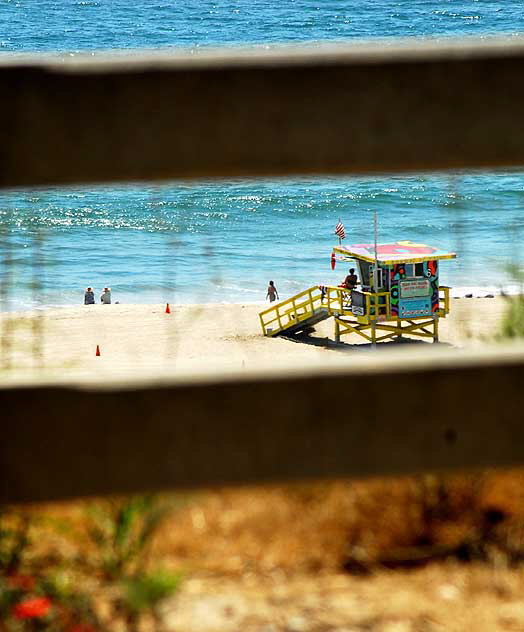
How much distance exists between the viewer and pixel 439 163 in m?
1.42

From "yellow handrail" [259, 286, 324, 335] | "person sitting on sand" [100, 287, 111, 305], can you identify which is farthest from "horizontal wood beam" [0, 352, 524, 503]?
"person sitting on sand" [100, 287, 111, 305]

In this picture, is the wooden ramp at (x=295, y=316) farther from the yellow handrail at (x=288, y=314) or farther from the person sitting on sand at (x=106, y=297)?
the person sitting on sand at (x=106, y=297)

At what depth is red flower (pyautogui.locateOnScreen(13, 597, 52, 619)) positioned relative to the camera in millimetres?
1662

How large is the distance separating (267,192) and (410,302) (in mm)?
25422

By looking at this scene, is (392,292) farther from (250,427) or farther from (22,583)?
(250,427)

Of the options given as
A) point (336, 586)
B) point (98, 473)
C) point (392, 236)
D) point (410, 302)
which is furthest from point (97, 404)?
point (392, 236)

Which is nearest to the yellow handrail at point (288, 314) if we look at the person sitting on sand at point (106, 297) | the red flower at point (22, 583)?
the person sitting on sand at point (106, 297)

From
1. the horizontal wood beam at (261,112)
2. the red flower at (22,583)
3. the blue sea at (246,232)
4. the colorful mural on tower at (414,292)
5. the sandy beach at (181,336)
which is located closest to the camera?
the horizontal wood beam at (261,112)

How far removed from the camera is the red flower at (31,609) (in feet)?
5.45

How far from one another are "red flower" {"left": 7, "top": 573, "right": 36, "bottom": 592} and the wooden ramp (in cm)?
2021

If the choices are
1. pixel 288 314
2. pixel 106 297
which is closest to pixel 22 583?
pixel 288 314

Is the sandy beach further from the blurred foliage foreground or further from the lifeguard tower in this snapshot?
the blurred foliage foreground

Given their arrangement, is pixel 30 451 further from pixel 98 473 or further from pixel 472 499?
pixel 472 499

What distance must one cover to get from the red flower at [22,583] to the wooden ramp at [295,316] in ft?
66.3
